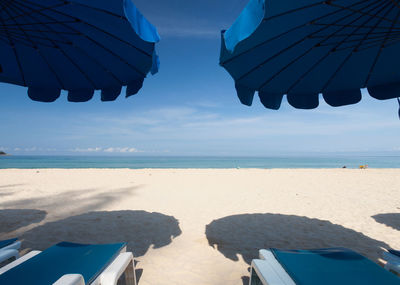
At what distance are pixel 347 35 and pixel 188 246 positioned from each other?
3803mm

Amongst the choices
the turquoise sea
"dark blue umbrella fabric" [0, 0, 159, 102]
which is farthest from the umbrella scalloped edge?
the turquoise sea

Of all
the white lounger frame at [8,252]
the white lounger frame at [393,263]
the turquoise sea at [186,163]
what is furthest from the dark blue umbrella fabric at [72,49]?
the turquoise sea at [186,163]

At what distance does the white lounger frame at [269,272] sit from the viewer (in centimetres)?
164

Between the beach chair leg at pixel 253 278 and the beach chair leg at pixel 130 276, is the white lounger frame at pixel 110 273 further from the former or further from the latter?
the beach chair leg at pixel 253 278

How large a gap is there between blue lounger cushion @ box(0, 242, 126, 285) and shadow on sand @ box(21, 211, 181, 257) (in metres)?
1.05

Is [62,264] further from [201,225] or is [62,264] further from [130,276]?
[201,225]

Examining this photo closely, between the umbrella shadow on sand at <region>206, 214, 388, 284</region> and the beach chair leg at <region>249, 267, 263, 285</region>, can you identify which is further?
the umbrella shadow on sand at <region>206, 214, 388, 284</region>

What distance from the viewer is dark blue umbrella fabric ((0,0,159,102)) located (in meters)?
2.29

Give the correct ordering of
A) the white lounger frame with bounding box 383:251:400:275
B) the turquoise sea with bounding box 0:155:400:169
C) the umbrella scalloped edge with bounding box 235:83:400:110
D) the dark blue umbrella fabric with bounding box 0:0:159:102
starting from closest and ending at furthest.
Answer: the white lounger frame with bounding box 383:251:400:275 < the dark blue umbrella fabric with bounding box 0:0:159:102 < the umbrella scalloped edge with bounding box 235:83:400:110 < the turquoise sea with bounding box 0:155:400:169

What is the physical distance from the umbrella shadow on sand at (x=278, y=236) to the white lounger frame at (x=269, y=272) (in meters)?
0.86

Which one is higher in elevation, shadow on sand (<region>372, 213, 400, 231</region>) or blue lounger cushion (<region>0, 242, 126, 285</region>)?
blue lounger cushion (<region>0, 242, 126, 285</region>)

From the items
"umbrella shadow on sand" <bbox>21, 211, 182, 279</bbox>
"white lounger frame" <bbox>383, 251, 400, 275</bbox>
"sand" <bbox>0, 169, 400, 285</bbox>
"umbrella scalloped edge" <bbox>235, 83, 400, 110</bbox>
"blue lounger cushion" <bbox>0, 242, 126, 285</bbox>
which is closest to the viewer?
"blue lounger cushion" <bbox>0, 242, 126, 285</bbox>

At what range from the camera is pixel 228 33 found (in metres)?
1.92

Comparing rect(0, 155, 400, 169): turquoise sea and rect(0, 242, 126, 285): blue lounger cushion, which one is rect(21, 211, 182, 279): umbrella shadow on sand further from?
rect(0, 155, 400, 169): turquoise sea
